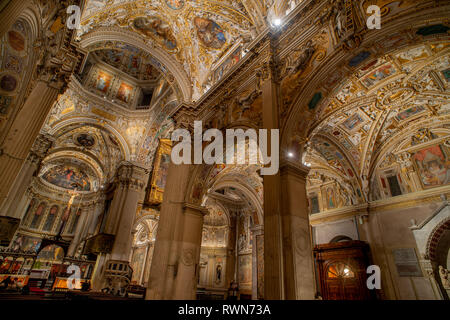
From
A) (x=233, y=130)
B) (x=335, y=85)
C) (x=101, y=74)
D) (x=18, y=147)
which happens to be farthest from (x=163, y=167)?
(x=335, y=85)

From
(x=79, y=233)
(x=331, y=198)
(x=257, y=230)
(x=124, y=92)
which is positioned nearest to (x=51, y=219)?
(x=79, y=233)

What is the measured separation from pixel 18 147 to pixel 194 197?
5.74 metres

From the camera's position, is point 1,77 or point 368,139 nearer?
point 1,77

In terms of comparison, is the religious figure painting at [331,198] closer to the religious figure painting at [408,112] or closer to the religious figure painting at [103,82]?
the religious figure painting at [408,112]

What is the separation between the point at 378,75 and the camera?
26.8ft

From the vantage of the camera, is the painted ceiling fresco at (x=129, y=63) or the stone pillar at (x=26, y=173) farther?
the painted ceiling fresco at (x=129, y=63)

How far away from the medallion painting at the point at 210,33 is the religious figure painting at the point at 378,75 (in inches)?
223

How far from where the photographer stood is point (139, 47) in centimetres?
1052

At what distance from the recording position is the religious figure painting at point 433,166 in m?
9.50

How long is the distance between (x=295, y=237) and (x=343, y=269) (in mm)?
8141

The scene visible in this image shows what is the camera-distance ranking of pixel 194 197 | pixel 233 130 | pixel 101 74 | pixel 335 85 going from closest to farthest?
pixel 335 85, pixel 233 130, pixel 194 197, pixel 101 74

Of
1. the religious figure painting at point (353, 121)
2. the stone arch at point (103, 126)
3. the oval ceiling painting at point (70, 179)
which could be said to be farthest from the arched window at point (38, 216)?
the religious figure painting at point (353, 121)

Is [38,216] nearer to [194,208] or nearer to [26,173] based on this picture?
[26,173]

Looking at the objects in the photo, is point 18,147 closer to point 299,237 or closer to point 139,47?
point 299,237
